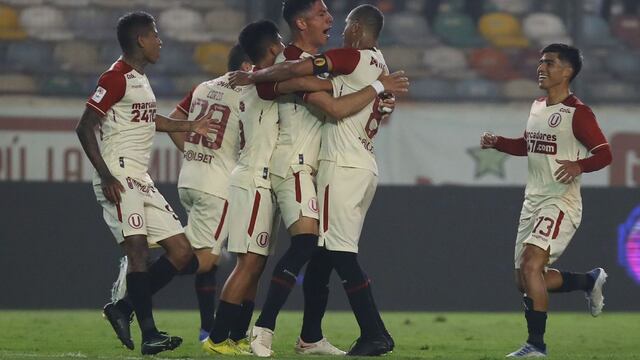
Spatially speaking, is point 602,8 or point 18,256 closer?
point 18,256

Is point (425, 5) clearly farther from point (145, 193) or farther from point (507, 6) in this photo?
point (145, 193)

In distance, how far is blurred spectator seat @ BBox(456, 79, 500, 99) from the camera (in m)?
15.5

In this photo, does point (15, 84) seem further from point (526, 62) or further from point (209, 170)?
point (209, 170)

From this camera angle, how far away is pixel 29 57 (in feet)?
50.3

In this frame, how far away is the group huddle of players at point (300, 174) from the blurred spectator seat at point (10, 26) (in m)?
6.40

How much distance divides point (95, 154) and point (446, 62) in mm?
7457

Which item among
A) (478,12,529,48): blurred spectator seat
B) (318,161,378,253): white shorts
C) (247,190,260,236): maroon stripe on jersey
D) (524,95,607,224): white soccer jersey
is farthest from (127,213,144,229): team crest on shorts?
(478,12,529,48): blurred spectator seat

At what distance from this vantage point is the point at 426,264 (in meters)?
13.9

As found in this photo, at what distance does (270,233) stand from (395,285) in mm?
5276

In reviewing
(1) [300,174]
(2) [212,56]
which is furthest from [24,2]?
(1) [300,174]

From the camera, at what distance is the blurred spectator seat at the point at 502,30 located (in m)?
15.9

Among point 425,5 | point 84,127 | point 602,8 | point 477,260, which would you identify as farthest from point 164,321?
point 602,8

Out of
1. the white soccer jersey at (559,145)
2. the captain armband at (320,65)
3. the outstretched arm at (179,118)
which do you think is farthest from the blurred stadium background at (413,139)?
the captain armband at (320,65)

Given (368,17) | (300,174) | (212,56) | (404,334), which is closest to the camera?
(300,174)
